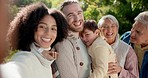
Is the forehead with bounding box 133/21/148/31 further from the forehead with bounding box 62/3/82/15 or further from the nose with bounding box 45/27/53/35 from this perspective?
the nose with bounding box 45/27/53/35

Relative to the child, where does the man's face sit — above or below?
above

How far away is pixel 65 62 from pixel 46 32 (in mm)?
315

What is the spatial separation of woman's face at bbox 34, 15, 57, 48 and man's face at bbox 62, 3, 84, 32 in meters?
0.18

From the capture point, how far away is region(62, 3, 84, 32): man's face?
1.36 metres

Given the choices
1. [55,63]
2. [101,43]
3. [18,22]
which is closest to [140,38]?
[101,43]

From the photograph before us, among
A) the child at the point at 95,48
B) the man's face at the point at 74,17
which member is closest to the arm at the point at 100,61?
the child at the point at 95,48

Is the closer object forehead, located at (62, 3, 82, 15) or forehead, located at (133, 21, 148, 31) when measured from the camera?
forehead, located at (62, 3, 82, 15)

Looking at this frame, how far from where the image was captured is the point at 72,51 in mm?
1412

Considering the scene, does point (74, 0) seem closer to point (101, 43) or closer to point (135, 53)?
point (101, 43)

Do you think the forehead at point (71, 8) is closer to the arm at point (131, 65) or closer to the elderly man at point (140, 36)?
the arm at point (131, 65)

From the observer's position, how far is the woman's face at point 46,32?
1.10 meters

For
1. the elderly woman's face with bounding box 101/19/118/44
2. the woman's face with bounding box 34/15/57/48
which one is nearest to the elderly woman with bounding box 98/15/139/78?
the elderly woman's face with bounding box 101/19/118/44

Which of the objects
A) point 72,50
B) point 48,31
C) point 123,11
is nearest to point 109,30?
point 72,50

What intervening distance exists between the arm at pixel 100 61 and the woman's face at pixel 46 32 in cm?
42
